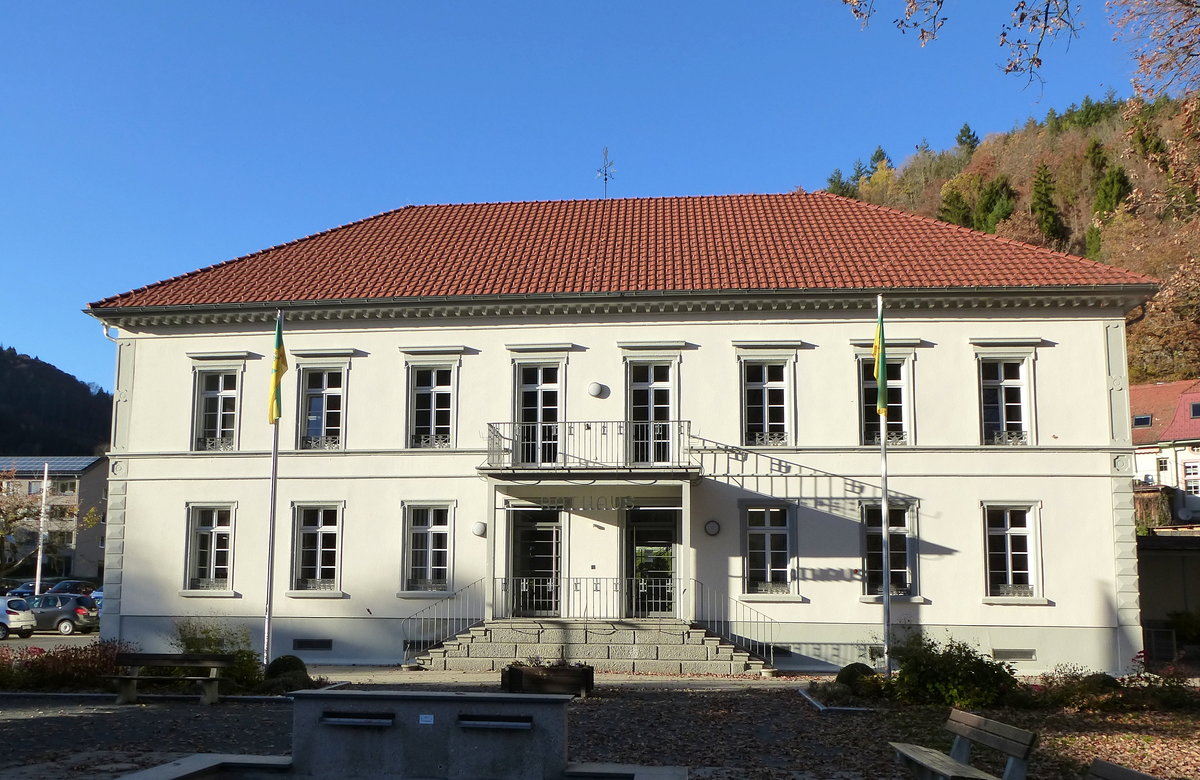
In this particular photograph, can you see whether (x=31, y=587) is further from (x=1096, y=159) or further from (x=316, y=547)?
(x=1096, y=159)

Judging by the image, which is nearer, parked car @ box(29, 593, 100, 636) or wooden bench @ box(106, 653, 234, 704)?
wooden bench @ box(106, 653, 234, 704)

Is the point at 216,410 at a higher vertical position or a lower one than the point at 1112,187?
lower

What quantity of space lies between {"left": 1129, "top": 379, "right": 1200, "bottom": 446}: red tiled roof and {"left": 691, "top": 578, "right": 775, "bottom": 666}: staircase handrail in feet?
105

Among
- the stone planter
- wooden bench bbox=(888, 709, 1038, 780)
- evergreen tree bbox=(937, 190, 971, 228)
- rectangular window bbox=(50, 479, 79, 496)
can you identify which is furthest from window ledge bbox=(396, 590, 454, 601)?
evergreen tree bbox=(937, 190, 971, 228)

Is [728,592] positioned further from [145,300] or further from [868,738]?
[145,300]

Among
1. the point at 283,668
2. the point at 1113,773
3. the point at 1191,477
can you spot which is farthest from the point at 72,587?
the point at 1191,477

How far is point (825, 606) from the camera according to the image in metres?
20.9

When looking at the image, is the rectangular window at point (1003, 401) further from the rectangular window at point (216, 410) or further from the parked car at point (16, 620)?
the parked car at point (16, 620)

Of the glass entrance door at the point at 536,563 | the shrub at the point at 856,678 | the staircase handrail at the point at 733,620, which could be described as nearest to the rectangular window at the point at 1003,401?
the staircase handrail at the point at 733,620

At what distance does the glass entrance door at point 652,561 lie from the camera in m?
21.5

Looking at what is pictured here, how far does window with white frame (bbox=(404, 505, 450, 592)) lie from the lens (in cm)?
2208

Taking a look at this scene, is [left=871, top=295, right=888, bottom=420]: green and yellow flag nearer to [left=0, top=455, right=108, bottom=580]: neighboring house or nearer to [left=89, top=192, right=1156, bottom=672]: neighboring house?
[left=89, top=192, right=1156, bottom=672]: neighboring house

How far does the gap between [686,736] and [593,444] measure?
34.2 feet

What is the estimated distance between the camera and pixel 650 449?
21.4 metres
